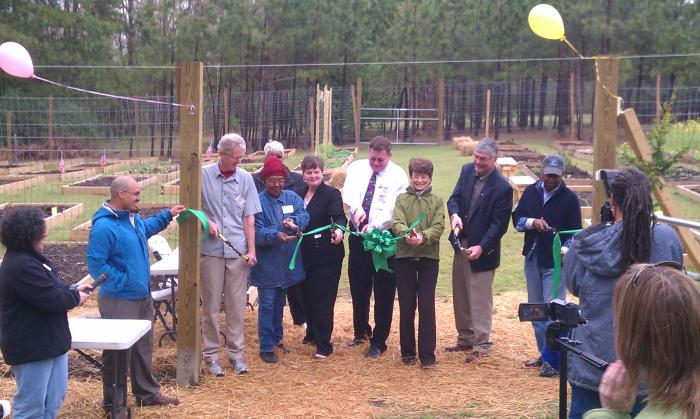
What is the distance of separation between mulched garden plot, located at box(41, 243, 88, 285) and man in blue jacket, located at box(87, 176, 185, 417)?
12.2 feet

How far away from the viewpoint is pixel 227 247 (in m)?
5.78

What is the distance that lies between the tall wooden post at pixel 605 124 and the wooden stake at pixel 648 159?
0.27 metres

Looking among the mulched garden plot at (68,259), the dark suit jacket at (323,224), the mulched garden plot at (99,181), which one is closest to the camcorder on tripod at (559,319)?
the dark suit jacket at (323,224)

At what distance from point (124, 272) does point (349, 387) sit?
1.80 meters

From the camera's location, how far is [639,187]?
3.41 metres

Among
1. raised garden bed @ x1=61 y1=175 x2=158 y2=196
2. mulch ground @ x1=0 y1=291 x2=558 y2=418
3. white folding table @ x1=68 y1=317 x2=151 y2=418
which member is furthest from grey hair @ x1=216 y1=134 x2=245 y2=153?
raised garden bed @ x1=61 y1=175 x2=158 y2=196

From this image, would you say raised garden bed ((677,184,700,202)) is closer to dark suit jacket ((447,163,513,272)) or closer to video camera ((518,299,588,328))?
dark suit jacket ((447,163,513,272))

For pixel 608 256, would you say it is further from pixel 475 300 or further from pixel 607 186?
pixel 475 300

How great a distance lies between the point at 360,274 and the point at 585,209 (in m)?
7.28

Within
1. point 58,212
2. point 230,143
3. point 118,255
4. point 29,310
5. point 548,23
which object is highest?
point 548,23

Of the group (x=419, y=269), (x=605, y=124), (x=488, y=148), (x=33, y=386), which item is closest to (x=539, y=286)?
(x=419, y=269)

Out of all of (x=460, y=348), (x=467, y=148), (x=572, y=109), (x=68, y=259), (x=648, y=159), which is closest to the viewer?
(x=648, y=159)

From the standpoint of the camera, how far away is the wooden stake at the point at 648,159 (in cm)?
516

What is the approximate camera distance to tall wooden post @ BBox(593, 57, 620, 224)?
15.7 feet
